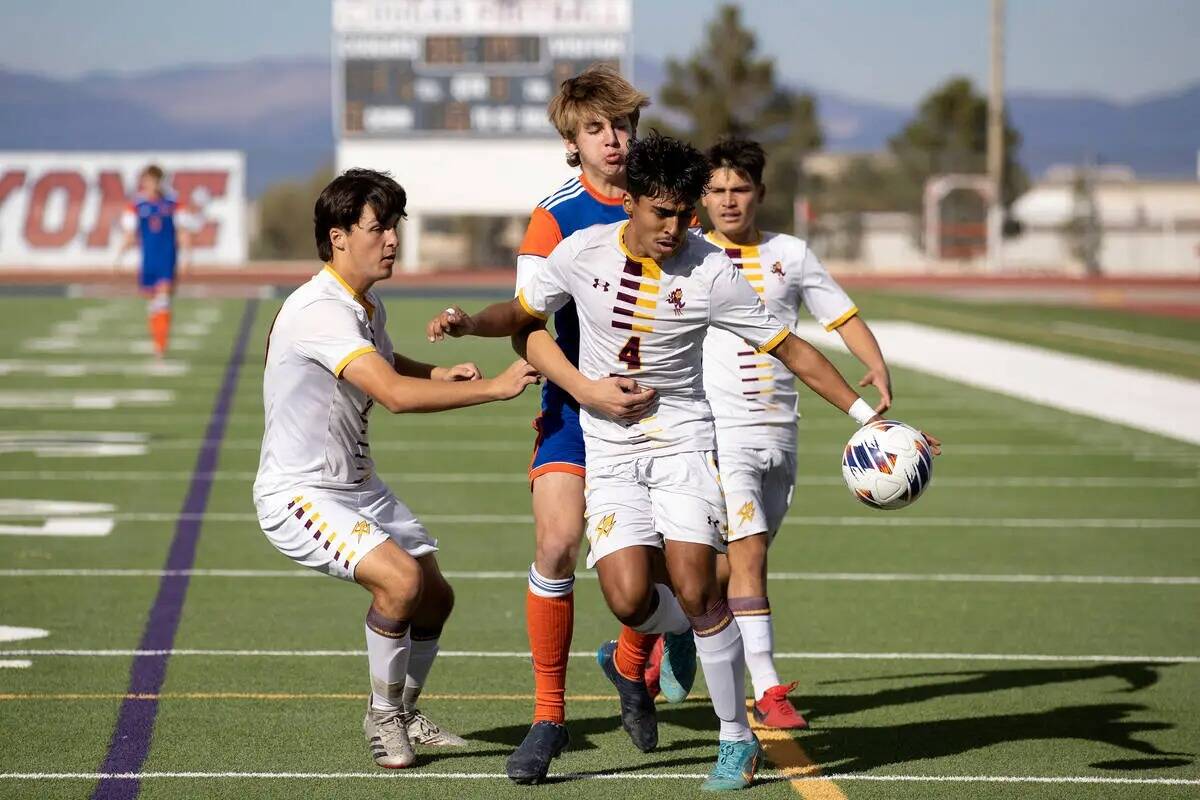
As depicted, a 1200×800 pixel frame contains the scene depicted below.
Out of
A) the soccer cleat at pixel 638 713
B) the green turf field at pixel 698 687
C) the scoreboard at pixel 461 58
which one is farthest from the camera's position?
the scoreboard at pixel 461 58

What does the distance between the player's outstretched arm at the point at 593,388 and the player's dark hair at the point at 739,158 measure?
4.88ft

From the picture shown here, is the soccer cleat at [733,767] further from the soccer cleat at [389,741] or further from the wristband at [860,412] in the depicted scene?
the wristband at [860,412]

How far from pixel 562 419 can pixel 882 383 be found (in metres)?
1.27

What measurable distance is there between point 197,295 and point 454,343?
682 inches

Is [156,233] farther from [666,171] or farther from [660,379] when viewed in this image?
[666,171]

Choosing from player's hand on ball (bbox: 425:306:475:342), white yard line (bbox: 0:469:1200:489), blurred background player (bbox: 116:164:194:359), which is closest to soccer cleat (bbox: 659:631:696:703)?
player's hand on ball (bbox: 425:306:475:342)

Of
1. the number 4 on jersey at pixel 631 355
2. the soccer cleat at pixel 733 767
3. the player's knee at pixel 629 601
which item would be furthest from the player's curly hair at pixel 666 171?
the soccer cleat at pixel 733 767

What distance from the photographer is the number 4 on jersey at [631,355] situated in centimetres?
568

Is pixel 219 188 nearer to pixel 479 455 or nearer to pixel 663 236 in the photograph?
pixel 479 455

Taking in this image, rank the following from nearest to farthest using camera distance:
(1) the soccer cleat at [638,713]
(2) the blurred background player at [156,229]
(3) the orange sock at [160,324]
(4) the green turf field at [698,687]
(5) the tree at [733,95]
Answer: (4) the green turf field at [698,687] < (1) the soccer cleat at [638,713] < (2) the blurred background player at [156,229] < (3) the orange sock at [160,324] < (5) the tree at [733,95]

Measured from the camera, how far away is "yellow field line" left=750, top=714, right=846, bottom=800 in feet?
18.4

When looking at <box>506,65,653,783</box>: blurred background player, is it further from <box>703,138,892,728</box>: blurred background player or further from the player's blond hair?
<box>703,138,892,728</box>: blurred background player

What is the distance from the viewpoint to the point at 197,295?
137ft

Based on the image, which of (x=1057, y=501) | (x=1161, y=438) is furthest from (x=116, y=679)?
(x=1161, y=438)
